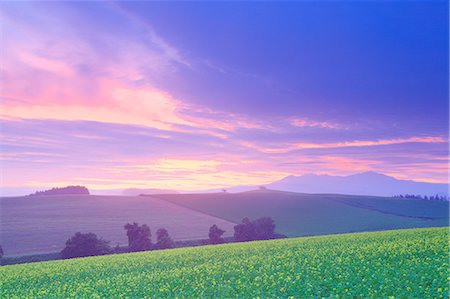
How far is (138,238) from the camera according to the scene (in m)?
60.2

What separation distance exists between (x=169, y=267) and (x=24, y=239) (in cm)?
5351

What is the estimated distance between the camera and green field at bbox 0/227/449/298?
15734 mm

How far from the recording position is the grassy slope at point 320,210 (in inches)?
3529

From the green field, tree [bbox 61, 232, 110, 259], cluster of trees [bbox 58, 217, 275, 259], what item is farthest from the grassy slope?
the green field

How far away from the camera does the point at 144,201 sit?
11394cm

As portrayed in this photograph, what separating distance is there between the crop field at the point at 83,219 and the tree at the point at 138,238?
26.4ft

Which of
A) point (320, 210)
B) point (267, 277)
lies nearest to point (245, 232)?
point (320, 210)

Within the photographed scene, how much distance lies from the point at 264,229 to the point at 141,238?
2134cm

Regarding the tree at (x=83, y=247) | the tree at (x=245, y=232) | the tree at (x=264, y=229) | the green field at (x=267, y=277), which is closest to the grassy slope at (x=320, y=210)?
the tree at (x=264, y=229)

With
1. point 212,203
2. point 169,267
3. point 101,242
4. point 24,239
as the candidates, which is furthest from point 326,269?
point 212,203

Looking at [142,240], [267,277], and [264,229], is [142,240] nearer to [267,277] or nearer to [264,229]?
[264,229]

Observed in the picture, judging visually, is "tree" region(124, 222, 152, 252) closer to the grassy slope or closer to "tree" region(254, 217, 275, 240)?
"tree" region(254, 217, 275, 240)

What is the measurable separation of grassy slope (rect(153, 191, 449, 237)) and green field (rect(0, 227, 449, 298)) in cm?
5773

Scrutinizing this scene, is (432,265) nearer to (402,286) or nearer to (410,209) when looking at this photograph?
(402,286)
